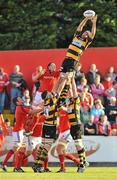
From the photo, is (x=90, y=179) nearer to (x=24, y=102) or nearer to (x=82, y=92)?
(x=24, y=102)

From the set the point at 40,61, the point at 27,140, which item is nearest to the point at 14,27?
the point at 40,61

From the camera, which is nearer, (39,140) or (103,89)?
(39,140)

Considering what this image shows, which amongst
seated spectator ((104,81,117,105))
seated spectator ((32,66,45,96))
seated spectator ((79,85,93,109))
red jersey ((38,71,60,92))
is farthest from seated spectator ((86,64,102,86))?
red jersey ((38,71,60,92))

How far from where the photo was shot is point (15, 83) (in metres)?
27.1

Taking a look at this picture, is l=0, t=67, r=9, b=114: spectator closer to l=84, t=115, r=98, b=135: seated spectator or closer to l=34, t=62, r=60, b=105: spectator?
l=84, t=115, r=98, b=135: seated spectator

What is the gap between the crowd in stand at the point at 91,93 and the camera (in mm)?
25375

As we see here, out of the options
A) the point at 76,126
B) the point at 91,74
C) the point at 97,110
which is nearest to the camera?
the point at 76,126

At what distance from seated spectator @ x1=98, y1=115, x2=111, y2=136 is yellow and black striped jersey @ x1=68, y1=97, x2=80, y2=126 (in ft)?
24.3

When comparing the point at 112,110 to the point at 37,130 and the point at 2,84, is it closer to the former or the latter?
the point at 2,84

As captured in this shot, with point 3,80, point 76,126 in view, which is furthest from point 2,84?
point 76,126

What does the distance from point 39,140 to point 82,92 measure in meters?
6.79

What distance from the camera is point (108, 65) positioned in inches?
1110

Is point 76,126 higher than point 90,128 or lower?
lower

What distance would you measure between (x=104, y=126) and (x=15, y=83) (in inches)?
152
